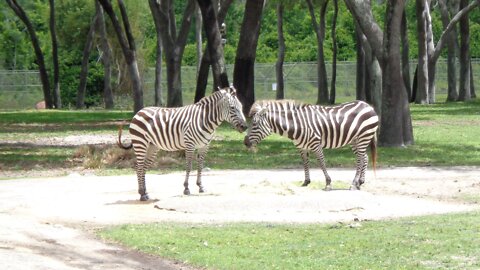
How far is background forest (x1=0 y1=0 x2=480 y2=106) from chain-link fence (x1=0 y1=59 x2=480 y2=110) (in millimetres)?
1738

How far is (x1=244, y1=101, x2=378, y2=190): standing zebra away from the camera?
18484mm

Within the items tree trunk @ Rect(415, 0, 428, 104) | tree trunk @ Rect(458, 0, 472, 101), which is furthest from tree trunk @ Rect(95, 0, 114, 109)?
tree trunk @ Rect(458, 0, 472, 101)

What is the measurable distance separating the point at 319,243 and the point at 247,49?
956 inches

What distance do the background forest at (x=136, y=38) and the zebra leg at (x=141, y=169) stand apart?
42.5 metres

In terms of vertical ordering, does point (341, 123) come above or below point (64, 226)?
above

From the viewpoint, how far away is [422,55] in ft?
159

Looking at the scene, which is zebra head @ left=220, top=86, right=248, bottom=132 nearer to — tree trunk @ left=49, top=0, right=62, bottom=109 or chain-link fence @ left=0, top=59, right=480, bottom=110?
tree trunk @ left=49, top=0, right=62, bottom=109

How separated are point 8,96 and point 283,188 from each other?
54.8m

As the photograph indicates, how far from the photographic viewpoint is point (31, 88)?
70062mm

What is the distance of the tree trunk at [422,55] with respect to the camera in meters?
46.7

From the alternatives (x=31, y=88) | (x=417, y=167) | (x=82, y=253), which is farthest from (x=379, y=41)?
(x=31, y=88)

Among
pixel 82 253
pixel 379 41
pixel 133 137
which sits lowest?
pixel 82 253

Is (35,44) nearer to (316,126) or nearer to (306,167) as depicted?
(316,126)

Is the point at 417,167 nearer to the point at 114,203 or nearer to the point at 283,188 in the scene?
the point at 283,188
